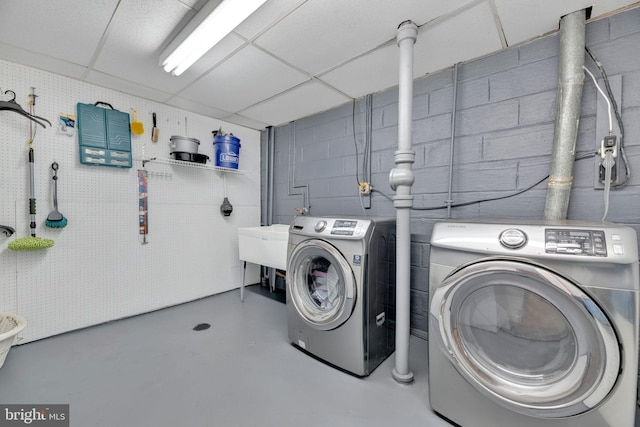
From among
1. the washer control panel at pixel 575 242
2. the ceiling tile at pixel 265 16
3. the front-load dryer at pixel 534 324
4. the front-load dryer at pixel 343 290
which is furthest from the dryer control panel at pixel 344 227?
the ceiling tile at pixel 265 16

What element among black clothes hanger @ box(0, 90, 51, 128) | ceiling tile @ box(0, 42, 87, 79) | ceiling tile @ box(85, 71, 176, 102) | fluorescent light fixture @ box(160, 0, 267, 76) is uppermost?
ceiling tile @ box(85, 71, 176, 102)

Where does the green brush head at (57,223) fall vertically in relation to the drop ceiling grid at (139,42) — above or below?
below

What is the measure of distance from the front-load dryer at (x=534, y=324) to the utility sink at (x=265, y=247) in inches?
57.5

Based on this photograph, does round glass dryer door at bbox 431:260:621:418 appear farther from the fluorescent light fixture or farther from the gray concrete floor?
the fluorescent light fixture

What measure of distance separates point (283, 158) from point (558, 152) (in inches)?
104

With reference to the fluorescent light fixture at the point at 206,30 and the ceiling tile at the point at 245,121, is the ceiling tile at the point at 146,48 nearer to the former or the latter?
the fluorescent light fixture at the point at 206,30

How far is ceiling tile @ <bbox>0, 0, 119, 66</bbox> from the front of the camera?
4.58ft

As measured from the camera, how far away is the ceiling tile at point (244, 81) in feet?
6.31

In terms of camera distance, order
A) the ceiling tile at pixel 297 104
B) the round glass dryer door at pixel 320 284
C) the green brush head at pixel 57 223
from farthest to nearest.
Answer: the ceiling tile at pixel 297 104 < the green brush head at pixel 57 223 < the round glass dryer door at pixel 320 284

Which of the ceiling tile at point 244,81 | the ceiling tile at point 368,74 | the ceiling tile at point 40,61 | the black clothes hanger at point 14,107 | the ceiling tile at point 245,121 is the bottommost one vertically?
the black clothes hanger at point 14,107

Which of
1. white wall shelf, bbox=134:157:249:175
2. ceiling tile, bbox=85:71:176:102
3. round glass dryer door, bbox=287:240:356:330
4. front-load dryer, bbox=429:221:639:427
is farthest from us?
white wall shelf, bbox=134:157:249:175

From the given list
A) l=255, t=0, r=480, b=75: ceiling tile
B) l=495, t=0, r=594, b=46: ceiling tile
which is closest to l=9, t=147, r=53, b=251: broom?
l=255, t=0, r=480, b=75: ceiling tile

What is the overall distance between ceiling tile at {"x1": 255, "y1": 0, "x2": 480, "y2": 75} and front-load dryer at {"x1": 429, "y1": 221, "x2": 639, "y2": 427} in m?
1.20

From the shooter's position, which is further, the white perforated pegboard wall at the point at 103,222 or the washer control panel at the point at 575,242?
the white perforated pegboard wall at the point at 103,222
